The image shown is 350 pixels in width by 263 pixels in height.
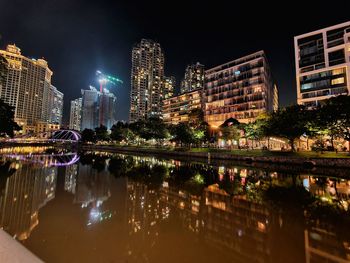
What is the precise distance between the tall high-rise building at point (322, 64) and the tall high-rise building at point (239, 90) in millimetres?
15092

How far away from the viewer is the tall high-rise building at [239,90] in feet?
291

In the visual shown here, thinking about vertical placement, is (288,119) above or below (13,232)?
above

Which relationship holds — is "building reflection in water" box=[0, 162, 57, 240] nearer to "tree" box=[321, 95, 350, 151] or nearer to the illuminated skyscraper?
"tree" box=[321, 95, 350, 151]

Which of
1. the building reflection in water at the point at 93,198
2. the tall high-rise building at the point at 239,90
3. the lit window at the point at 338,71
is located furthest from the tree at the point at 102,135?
the building reflection in water at the point at 93,198

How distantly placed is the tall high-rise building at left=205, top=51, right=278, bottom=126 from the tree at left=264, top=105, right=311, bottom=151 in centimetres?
4392

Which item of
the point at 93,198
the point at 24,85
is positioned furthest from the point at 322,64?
the point at 24,85

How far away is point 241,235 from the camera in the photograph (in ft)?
27.2

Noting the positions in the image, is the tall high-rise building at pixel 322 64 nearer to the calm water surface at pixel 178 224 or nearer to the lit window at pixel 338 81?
the lit window at pixel 338 81

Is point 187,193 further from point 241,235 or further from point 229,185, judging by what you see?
point 241,235

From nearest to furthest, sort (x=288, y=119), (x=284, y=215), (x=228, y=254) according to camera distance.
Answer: (x=228, y=254), (x=284, y=215), (x=288, y=119)

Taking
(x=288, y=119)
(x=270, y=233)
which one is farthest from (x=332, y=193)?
(x=288, y=119)

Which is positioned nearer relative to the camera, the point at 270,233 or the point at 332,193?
the point at 270,233

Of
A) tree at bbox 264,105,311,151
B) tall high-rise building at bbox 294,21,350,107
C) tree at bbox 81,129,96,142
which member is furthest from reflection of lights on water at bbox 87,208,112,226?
tree at bbox 81,129,96,142

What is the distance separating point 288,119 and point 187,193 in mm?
33206
